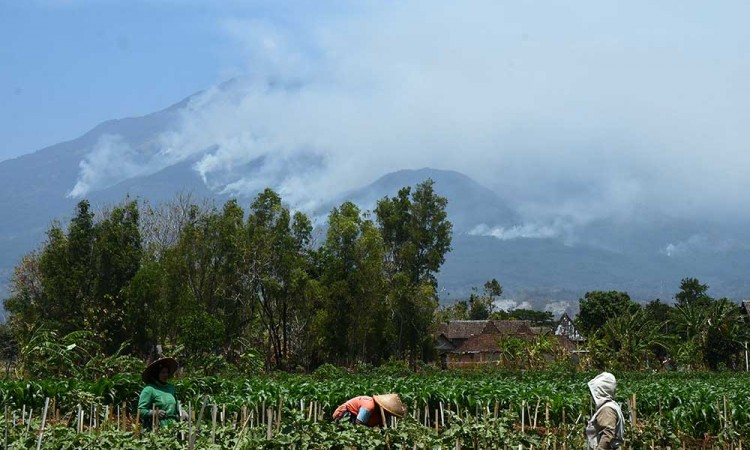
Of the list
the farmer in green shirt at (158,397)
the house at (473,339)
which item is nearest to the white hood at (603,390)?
the farmer in green shirt at (158,397)

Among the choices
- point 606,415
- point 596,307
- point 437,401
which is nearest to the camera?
point 606,415

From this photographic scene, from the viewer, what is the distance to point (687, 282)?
86125 millimetres

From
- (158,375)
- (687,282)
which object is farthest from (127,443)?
(687,282)

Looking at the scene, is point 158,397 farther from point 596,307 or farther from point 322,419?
point 596,307

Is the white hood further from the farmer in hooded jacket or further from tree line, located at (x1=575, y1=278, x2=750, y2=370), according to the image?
tree line, located at (x1=575, y1=278, x2=750, y2=370)

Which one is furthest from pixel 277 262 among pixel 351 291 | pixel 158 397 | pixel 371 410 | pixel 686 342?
pixel 371 410

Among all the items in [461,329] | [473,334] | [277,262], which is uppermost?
[277,262]

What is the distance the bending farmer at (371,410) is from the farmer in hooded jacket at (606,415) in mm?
1985

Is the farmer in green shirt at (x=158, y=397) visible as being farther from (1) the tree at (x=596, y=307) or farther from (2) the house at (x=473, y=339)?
(1) the tree at (x=596, y=307)

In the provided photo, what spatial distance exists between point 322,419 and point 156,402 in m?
2.17

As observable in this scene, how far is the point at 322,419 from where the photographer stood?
32.7 ft

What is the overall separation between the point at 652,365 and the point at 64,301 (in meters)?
30.6

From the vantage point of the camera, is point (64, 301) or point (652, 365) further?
point (652, 365)

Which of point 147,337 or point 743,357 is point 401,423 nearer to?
point 147,337
